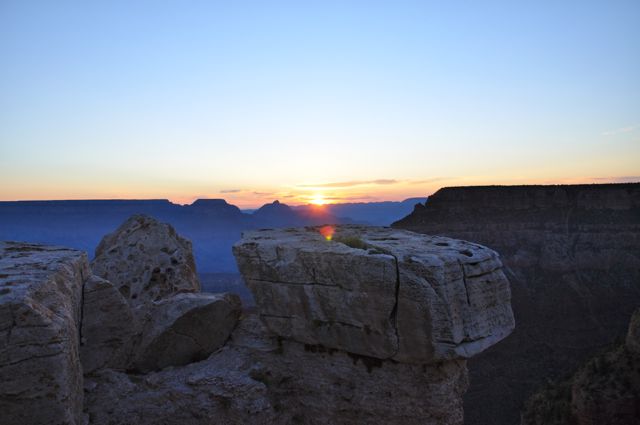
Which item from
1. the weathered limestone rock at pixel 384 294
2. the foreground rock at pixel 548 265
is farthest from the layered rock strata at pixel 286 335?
the foreground rock at pixel 548 265

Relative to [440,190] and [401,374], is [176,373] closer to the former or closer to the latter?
[401,374]

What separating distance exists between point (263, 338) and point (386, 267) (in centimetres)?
190

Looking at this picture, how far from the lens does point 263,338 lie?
5305 mm

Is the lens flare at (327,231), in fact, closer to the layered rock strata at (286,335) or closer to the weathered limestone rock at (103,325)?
the layered rock strata at (286,335)

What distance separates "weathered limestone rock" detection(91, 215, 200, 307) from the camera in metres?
6.27

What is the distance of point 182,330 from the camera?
5188 millimetres

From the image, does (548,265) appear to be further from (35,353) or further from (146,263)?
(35,353)

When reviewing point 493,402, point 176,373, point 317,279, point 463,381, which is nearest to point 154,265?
point 176,373

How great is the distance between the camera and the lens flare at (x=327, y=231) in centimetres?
518

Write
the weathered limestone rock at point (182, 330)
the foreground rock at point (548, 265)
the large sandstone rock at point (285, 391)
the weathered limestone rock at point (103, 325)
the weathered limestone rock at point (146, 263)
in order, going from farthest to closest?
the foreground rock at point (548, 265) → the weathered limestone rock at point (146, 263) → the weathered limestone rock at point (182, 330) → the weathered limestone rock at point (103, 325) → the large sandstone rock at point (285, 391)

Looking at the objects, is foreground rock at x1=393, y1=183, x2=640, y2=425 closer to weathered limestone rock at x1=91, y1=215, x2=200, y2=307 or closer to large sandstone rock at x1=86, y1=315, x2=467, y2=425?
weathered limestone rock at x1=91, y1=215, x2=200, y2=307

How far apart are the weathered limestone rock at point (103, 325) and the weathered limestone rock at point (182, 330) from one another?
0.35m

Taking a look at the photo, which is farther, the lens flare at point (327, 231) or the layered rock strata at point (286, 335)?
the lens flare at point (327, 231)

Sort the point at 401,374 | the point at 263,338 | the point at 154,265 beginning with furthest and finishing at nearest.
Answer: the point at 154,265 → the point at 263,338 → the point at 401,374
